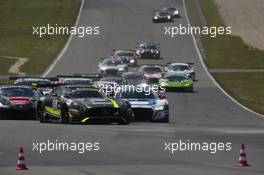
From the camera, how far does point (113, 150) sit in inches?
808

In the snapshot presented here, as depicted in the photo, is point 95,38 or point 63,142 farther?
point 95,38

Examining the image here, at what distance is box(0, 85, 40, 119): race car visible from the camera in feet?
108

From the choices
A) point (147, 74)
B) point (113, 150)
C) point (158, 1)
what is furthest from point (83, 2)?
point (113, 150)

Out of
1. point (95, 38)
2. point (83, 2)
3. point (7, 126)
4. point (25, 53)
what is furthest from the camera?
point (83, 2)

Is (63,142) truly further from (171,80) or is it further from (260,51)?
(260,51)

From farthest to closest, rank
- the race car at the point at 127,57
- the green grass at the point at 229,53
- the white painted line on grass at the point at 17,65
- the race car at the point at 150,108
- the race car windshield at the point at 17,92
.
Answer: the green grass at the point at 229,53, the race car at the point at 127,57, the white painted line on grass at the point at 17,65, the race car windshield at the point at 17,92, the race car at the point at 150,108

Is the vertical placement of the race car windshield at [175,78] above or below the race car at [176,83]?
above

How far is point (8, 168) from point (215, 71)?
2046 inches

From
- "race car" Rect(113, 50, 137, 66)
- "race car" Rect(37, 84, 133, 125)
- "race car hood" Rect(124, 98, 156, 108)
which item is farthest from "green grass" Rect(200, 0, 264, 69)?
"race car" Rect(37, 84, 133, 125)

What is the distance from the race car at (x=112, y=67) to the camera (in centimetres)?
6669

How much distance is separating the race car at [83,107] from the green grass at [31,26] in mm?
36310

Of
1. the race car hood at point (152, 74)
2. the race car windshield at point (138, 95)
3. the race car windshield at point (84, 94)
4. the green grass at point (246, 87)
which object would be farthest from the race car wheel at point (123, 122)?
the race car hood at point (152, 74)

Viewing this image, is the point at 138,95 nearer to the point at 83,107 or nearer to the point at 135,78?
the point at 83,107

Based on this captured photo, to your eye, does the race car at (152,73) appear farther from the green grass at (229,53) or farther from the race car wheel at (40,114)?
the race car wheel at (40,114)
